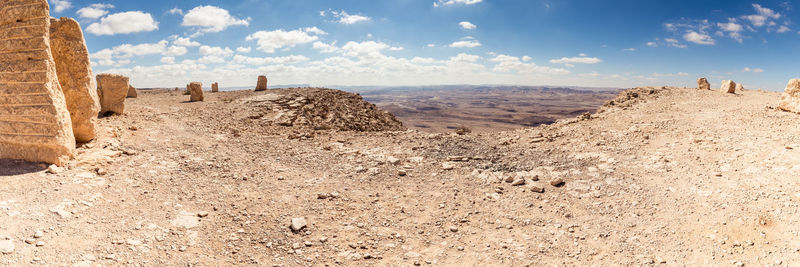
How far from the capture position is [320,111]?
15.3 metres

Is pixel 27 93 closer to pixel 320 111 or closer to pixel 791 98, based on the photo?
pixel 320 111

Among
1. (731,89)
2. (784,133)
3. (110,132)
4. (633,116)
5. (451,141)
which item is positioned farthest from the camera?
(731,89)

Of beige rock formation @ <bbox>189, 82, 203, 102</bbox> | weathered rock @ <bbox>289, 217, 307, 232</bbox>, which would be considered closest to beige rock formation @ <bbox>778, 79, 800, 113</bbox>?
weathered rock @ <bbox>289, 217, 307, 232</bbox>

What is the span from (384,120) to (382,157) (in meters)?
8.27

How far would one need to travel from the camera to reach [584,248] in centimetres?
510

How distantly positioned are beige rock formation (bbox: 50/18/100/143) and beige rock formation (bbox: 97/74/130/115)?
3.77 metres

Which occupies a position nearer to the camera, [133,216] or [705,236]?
[705,236]

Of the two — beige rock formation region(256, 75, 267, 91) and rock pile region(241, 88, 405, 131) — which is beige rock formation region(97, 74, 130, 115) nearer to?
rock pile region(241, 88, 405, 131)

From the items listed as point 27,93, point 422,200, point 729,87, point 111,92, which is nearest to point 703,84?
point 729,87

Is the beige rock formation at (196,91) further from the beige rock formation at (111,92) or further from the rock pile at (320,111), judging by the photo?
the beige rock formation at (111,92)

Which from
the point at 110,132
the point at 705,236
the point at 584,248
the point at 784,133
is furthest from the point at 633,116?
the point at 110,132

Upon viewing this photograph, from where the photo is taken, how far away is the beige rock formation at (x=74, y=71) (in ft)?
25.6

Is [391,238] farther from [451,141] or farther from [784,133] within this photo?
[784,133]

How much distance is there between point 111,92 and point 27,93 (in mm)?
5456
